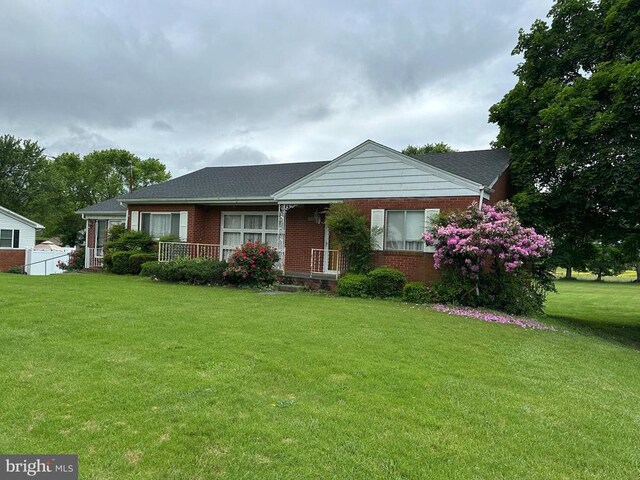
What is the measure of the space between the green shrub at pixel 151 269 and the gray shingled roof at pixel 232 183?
10.7ft

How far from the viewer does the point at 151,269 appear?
14.1 m

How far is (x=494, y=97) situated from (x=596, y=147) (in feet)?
19.4

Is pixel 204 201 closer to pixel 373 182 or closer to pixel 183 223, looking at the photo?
pixel 183 223

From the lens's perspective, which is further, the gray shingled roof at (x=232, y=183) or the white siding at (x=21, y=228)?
the white siding at (x=21, y=228)

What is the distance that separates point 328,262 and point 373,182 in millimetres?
3327

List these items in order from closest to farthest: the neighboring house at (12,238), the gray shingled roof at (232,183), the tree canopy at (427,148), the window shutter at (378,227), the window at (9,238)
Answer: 1. the window shutter at (378,227)
2. the gray shingled roof at (232,183)
3. the neighboring house at (12,238)
4. the window at (9,238)
5. the tree canopy at (427,148)

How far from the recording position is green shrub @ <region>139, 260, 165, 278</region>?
1400 centimetres

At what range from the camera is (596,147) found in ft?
38.3

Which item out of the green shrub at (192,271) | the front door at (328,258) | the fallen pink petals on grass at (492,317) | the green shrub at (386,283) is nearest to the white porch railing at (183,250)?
the green shrub at (192,271)

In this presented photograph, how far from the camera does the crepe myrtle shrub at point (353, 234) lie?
12.6 metres

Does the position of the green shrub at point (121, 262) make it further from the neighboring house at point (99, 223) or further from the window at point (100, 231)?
the window at point (100, 231)

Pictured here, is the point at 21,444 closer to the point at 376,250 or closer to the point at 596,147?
the point at 376,250

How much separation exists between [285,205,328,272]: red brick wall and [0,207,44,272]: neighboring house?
1953 cm

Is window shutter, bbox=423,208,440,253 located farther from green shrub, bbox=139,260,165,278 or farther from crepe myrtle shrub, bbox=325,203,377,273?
green shrub, bbox=139,260,165,278
